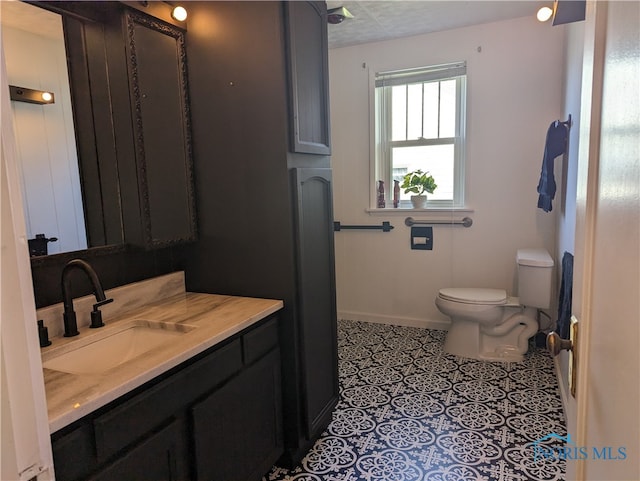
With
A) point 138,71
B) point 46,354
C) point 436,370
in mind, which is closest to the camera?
point 46,354

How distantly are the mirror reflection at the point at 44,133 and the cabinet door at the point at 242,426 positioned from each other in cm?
83

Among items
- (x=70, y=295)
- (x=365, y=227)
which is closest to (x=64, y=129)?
(x=70, y=295)

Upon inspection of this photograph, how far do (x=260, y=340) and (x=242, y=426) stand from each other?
332 millimetres

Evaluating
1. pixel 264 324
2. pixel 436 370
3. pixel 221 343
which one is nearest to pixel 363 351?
pixel 436 370

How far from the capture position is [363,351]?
324 cm

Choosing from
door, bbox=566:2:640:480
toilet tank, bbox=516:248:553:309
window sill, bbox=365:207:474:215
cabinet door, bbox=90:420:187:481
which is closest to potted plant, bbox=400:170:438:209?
window sill, bbox=365:207:474:215

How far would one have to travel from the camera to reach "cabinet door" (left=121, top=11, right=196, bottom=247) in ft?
5.66

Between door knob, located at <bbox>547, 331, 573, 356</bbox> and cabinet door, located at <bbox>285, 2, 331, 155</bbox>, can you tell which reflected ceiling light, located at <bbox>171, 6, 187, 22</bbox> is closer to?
cabinet door, located at <bbox>285, 2, 331, 155</bbox>

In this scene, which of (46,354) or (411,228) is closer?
(46,354)

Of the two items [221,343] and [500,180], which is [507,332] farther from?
[221,343]

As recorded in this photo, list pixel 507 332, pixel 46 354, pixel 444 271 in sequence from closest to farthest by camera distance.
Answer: pixel 46 354
pixel 507 332
pixel 444 271

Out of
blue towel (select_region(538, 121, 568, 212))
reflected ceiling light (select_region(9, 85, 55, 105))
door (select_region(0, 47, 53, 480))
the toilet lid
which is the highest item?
reflected ceiling light (select_region(9, 85, 55, 105))

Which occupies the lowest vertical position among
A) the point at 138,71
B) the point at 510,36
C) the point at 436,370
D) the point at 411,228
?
the point at 436,370

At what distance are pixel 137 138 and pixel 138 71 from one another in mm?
267
